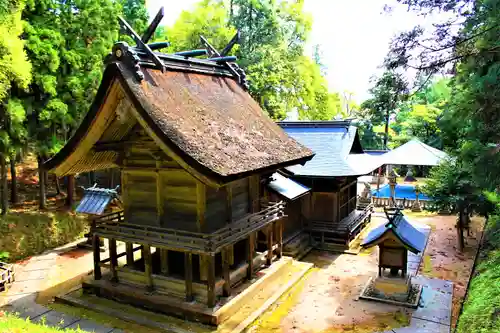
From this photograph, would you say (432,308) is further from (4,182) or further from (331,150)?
(4,182)

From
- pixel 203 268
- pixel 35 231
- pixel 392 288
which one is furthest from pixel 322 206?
pixel 35 231

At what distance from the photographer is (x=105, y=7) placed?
1870cm

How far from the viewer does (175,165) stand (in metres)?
10.5

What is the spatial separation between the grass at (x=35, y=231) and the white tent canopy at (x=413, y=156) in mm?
16866

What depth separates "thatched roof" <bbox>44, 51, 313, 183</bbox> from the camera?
923 cm

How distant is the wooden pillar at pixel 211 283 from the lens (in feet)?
32.7

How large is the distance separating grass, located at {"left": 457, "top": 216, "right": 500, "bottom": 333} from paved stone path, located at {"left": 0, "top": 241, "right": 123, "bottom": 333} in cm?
830

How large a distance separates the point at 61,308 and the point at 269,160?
7153 mm

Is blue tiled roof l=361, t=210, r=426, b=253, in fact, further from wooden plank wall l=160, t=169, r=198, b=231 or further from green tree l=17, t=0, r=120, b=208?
green tree l=17, t=0, r=120, b=208

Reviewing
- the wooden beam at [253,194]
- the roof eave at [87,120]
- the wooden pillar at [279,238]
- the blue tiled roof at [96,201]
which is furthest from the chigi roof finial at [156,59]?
the blue tiled roof at [96,201]

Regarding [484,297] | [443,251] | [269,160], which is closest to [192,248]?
[269,160]

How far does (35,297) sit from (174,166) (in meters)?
6.10

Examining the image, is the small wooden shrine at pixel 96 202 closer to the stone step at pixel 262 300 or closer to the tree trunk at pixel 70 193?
the tree trunk at pixel 70 193

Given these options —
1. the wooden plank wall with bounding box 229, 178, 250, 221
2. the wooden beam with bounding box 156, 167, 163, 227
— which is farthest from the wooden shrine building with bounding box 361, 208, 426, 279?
the wooden beam with bounding box 156, 167, 163, 227
